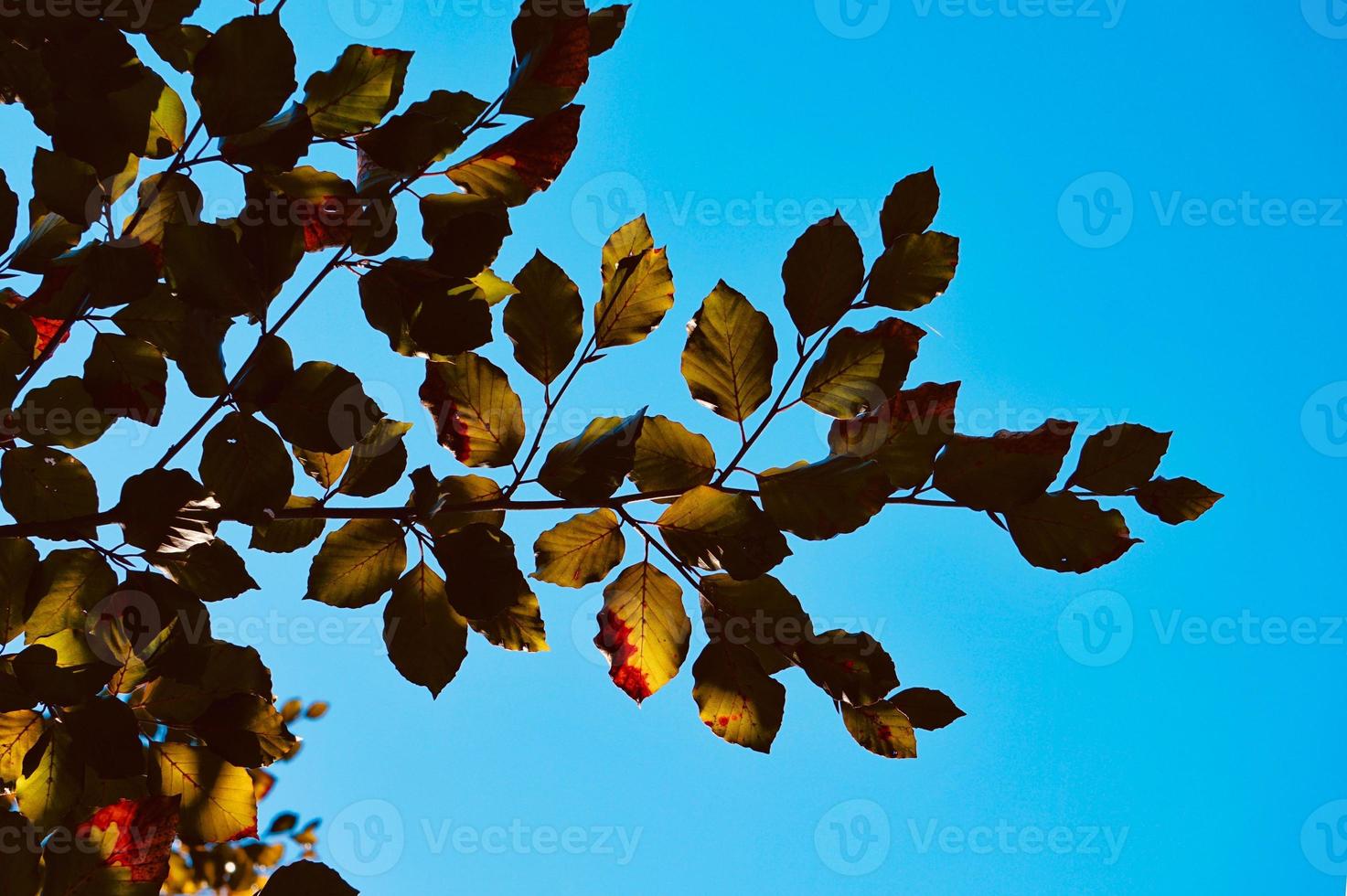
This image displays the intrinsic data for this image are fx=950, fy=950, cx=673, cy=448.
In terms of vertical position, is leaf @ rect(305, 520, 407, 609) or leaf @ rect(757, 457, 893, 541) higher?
leaf @ rect(757, 457, 893, 541)

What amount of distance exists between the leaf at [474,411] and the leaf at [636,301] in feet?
0.45

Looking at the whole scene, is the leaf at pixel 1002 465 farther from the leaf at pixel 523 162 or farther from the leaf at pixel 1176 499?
the leaf at pixel 523 162

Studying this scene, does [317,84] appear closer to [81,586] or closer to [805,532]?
[81,586]

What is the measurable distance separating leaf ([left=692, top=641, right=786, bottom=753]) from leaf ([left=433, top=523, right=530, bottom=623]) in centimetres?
25

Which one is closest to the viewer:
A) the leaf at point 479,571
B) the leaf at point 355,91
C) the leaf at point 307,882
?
the leaf at point 307,882

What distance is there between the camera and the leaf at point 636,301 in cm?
109

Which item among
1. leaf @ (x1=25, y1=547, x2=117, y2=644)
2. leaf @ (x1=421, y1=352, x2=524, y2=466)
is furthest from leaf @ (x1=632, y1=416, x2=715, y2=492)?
leaf @ (x1=25, y1=547, x2=117, y2=644)

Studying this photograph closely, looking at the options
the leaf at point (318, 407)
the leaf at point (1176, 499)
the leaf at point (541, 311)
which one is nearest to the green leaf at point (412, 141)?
the leaf at point (541, 311)

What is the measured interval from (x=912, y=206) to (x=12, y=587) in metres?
1.12

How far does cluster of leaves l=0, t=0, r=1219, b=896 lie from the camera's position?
3.21 ft

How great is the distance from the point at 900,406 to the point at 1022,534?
192mm

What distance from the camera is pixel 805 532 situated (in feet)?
3.10

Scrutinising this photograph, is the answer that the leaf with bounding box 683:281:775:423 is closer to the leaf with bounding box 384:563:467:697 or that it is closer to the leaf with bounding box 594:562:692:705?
the leaf with bounding box 594:562:692:705

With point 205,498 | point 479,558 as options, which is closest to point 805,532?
point 479,558
